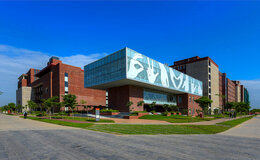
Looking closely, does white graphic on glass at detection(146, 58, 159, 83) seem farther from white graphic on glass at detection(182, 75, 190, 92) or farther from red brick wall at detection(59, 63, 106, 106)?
red brick wall at detection(59, 63, 106, 106)

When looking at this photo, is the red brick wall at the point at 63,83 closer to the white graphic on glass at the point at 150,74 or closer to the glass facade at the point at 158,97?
the glass facade at the point at 158,97

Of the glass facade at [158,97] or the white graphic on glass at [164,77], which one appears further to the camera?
the glass facade at [158,97]

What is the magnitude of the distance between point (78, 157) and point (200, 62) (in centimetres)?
9598

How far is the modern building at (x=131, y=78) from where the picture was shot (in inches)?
1713

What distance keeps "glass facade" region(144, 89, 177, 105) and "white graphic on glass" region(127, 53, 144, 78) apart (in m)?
12.0

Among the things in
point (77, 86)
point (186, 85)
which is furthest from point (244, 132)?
point (77, 86)

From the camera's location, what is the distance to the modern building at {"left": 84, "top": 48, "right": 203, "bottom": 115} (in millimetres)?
43500

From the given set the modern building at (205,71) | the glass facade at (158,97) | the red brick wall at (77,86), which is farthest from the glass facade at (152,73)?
the red brick wall at (77,86)

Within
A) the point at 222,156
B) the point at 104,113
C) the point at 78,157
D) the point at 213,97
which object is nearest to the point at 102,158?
the point at 78,157

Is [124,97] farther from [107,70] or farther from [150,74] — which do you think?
[150,74]

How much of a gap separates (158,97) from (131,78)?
22.4 metres

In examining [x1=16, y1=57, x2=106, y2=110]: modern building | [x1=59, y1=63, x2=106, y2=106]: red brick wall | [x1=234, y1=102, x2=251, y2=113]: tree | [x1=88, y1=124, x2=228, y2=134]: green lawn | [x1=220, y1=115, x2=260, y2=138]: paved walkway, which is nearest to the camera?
[x1=220, y1=115, x2=260, y2=138]: paved walkway

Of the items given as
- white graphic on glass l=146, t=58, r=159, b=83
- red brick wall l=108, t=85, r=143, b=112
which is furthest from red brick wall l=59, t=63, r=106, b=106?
white graphic on glass l=146, t=58, r=159, b=83

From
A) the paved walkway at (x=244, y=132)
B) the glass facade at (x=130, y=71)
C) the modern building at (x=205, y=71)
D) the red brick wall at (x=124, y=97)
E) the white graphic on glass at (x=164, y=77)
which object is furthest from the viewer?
the modern building at (x=205, y=71)
